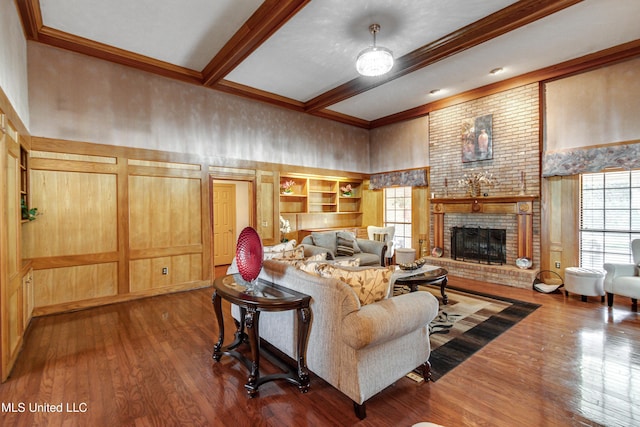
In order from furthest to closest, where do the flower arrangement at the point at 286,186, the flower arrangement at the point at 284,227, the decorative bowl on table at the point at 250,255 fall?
the flower arrangement at the point at 286,186, the flower arrangement at the point at 284,227, the decorative bowl on table at the point at 250,255

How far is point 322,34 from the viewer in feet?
12.7

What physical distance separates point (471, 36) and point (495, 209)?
3.14 meters

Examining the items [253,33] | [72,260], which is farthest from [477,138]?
[72,260]

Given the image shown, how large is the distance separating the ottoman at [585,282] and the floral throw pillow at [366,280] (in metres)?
3.72

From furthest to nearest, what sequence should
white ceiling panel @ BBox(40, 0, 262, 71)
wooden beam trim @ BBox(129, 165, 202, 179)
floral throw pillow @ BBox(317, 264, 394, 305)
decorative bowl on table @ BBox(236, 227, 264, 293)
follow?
wooden beam trim @ BBox(129, 165, 202, 179) → white ceiling panel @ BBox(40, 0, 262, 71) → decorative bowl on table @ BBox(236, 227, 264, 293) → floral throw pillow @ BBox(317, 264, 394, 305)

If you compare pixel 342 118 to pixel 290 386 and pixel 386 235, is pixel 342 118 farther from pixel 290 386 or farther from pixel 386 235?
pixel 290 386

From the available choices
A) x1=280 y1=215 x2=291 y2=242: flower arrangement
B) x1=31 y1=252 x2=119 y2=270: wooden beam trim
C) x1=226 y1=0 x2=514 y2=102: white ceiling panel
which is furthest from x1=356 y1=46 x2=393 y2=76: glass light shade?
x1=31 y1=252 x2=119 y2=270: wooden beam trim

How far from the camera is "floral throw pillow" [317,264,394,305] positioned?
2.15m

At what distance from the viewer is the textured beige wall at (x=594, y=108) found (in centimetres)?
433

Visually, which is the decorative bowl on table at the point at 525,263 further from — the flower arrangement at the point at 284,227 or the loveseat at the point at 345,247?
the flower arrangement at the point at 284,227

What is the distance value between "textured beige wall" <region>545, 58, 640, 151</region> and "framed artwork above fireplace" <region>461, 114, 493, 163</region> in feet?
2.91

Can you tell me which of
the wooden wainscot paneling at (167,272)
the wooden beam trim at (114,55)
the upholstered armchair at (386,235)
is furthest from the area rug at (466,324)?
the wooden beam trim at (114,55)

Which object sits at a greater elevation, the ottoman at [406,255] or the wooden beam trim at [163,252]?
the wooden beam trim at [163,252]

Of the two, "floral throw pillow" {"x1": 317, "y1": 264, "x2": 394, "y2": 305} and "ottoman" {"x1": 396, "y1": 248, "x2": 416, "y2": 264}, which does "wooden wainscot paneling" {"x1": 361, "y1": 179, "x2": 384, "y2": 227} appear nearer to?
"ottoman" {"x1": 396, "y1": 248, "x2": 416, "y2": 264}
